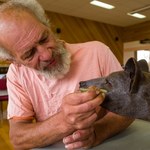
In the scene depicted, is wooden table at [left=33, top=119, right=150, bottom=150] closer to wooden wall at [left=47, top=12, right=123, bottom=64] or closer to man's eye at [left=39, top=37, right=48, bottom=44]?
man's eye at [left=39, top=37, right=48, bottom=44]

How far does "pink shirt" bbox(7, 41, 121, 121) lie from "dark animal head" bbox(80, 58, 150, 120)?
15.4 inches

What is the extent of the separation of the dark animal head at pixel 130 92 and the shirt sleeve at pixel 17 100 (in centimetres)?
44

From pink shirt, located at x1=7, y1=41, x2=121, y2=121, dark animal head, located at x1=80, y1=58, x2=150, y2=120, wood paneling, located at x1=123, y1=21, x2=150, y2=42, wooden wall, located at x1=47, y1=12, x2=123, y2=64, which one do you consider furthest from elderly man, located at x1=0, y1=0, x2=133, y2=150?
wood paneling, located at x1=123, y1=21, x2=150, y2=42

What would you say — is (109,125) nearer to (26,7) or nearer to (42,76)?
(42,76)

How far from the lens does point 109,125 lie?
77cm

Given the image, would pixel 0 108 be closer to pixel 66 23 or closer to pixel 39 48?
pixel 39 48

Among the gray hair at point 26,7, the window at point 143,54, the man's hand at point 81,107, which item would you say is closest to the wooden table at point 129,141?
the man's hand at point 81,107

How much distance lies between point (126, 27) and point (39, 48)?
24.8 ft

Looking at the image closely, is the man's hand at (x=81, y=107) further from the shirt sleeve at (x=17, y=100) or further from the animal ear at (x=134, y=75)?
the shirt sleeve at (x=17, y=100)

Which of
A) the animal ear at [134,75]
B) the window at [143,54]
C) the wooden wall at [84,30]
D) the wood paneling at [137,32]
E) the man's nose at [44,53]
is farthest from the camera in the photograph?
the wood paneling at [137,32]

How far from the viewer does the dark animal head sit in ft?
1.65

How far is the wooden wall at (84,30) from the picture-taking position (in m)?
6.31

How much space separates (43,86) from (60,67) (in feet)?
0.40

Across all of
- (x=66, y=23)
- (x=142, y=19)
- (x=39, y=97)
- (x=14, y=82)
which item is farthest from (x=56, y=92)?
(x=142, y=19)
